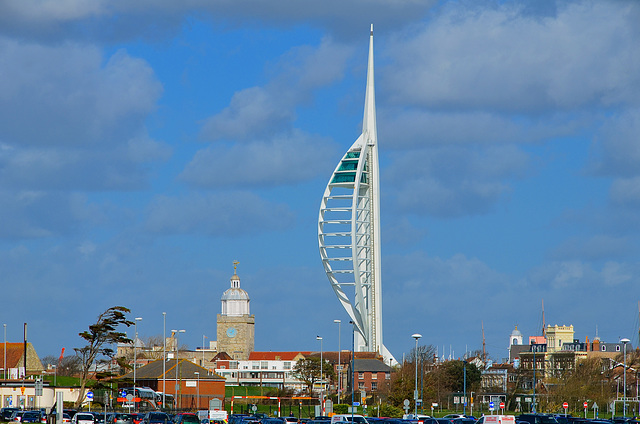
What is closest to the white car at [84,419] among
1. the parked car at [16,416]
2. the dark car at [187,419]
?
the dark car at [187,419]

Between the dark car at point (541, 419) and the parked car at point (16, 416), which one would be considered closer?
the dark car at point (541, 419)

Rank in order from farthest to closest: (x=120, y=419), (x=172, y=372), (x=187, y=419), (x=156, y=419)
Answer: (x=172, y=372) < (x=120, y=419) < (x=156, y=419) < (x=187, y=419)

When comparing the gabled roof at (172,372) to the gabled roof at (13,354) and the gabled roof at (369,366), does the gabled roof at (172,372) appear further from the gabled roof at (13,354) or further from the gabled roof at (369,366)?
the gabled roof at (13,354)

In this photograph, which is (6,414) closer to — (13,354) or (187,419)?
(187,419)

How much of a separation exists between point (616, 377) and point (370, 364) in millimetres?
28835

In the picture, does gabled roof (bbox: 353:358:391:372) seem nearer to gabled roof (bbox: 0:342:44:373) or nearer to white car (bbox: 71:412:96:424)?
gabled roof (bbox: 0:342:44:373)

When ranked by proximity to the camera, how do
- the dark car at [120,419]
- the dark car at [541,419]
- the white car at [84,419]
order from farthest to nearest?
the dark car at [120,419] < the white car at [84,419] < the dark car at [541,419]

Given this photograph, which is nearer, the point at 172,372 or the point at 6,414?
the point at 6,414

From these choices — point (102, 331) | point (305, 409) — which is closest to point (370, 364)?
point (305, 409)

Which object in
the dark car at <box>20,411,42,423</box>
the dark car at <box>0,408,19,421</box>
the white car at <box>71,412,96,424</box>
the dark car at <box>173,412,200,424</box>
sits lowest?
the dark car at <box>0,408,19,421</box>

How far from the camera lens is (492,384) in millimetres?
150500

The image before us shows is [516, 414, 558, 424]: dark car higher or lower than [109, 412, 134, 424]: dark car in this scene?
higher

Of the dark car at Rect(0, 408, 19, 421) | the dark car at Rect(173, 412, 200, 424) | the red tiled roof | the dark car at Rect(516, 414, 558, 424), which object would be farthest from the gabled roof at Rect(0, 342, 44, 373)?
the dark car at Rect(516, 414, 558, 424)

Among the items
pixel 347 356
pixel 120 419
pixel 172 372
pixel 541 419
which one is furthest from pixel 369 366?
pixel 541 419
